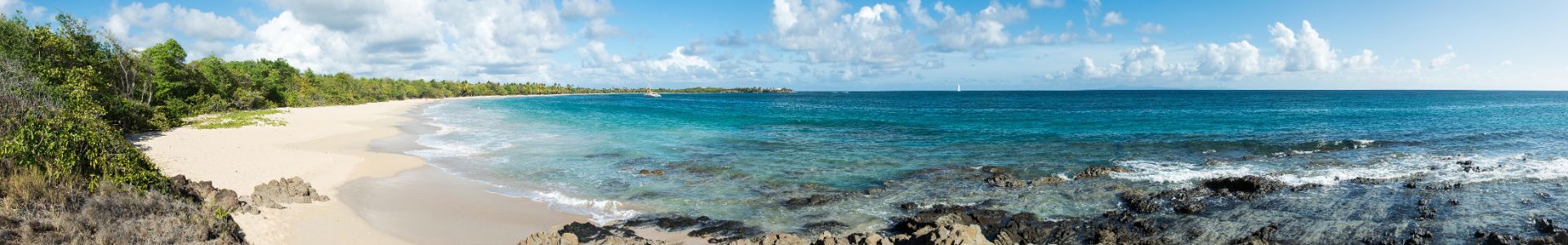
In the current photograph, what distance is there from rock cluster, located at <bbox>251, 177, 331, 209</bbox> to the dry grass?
214cm

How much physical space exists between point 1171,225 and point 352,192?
17.1 m

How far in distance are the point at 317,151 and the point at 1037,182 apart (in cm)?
2276

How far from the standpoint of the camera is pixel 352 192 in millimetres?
13992

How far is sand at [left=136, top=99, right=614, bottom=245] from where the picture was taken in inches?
411

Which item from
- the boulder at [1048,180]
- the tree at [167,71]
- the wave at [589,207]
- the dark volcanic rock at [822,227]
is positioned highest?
the tree at [167,71]

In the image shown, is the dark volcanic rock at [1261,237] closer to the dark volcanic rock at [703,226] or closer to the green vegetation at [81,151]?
the dark volcanic rock at [703,226]

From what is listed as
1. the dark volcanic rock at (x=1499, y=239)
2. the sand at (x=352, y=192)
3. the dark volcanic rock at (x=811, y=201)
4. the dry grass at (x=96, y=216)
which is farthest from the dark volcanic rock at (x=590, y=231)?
the dark volcanic rock at (x=1499, y=239)

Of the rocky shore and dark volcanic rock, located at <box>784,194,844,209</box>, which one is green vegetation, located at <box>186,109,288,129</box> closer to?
the rocky shore

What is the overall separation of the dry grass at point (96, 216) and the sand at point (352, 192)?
1.03 m

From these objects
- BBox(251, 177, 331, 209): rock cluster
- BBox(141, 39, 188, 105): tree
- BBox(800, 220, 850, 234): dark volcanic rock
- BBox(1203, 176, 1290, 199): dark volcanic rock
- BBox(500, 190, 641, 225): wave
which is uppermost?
BBox(141, 39, 188, 105): tree

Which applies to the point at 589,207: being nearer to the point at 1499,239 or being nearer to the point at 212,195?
the point at 212,195

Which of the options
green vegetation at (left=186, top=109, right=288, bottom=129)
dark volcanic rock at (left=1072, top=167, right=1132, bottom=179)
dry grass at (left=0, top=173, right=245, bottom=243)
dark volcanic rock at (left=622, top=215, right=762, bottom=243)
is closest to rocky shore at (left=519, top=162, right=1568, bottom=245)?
dark volcanic rock at (left=622, top=215, right=762, bottom=243)

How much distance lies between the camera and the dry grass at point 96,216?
7.12 m

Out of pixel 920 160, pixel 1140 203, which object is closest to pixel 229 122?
pixel 920 160
